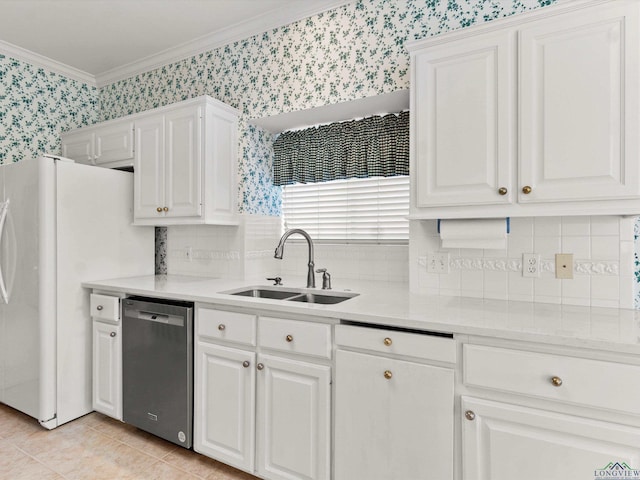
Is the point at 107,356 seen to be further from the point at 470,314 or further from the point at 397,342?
the point at 470,314

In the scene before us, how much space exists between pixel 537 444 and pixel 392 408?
19.3 inches

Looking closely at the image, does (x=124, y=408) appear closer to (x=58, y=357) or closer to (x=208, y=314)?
(x=58, y=357)

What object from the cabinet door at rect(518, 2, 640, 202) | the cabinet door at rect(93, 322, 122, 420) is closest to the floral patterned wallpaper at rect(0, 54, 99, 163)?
the cabinet door at rect(93, 322, 122, 420)

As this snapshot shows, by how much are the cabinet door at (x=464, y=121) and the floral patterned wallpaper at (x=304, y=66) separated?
0.40 m

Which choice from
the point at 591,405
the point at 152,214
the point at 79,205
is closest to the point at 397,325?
the point at 591,405

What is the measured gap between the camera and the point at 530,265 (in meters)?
1.78

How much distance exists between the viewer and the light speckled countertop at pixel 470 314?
1220mm

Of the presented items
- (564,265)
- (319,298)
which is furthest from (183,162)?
(564,265)

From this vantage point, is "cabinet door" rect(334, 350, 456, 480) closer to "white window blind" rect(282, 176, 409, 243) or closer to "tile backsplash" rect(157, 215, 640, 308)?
"tile backsplash" rect(157, 215, 640, 308)

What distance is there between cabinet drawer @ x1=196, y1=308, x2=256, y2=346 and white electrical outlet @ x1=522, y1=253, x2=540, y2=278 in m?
1.30

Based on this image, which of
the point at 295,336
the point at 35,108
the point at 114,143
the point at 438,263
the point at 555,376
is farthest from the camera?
the point at 35,108

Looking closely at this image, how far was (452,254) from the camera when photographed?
6.43 feet

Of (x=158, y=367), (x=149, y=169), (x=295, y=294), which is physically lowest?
(x=158, y=367)

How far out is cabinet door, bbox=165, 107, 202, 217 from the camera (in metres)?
2.52
